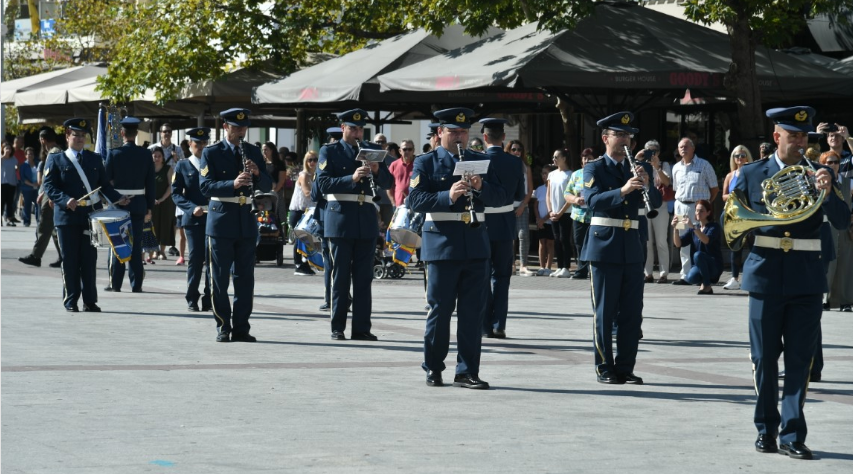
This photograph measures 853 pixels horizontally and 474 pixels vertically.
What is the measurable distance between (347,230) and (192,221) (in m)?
3.08

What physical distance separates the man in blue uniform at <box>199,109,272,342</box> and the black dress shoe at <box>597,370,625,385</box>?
3513 millimetres

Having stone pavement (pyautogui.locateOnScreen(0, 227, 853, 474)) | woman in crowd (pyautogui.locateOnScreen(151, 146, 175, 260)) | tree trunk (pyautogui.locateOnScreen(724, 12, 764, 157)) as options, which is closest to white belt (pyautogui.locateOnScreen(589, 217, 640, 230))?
stone pavement (pyautogui.locateOnScreen(0, 227, 853, 474))

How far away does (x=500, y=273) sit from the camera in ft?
43.3

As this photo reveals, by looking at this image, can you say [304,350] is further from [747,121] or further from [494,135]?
[747,121]

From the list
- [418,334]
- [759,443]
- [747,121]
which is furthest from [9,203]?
[759,443]

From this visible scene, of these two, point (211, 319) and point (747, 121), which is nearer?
point (211, 319)

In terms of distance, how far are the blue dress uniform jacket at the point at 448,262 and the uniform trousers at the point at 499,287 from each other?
2.96 meters

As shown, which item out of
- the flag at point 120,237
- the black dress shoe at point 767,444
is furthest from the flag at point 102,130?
the black dress shoe at point 767,444

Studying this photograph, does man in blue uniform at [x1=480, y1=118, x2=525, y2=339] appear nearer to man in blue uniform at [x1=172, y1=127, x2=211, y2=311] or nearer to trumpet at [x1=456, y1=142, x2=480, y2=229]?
trumpet at [x1=456, y1=142, x2=480, y2=229]

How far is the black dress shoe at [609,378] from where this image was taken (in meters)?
10.3

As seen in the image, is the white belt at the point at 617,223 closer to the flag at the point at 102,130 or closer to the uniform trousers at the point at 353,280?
the uniform trousers at the point at 353,280

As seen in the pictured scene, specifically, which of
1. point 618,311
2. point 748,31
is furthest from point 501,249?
point 748,31

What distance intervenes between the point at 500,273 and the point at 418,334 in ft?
3.05

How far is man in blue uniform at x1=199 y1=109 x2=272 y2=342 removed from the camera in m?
12.5
